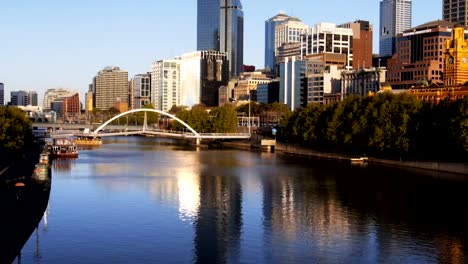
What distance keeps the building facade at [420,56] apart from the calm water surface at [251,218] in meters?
71.2

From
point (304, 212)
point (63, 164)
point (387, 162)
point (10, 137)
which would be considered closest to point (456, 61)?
point (387, 162)

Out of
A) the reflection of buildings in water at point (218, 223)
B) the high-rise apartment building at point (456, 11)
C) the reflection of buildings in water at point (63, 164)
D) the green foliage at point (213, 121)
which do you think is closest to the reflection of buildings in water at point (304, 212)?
the reflection of buildings in water at point (218, 223)

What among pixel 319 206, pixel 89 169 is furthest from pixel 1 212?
pixel 89 169

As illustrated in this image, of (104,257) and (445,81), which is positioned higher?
(445,81)

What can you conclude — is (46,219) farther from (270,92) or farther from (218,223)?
(270,92)

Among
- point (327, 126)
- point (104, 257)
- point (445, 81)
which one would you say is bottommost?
point (104, 257)

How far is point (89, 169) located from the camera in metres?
67.6

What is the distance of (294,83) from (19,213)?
13960cm

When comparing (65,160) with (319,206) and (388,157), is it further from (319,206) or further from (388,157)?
(319,206)

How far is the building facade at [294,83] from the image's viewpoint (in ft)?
556

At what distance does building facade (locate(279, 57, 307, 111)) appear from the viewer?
556ft

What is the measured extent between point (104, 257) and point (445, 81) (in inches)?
3594

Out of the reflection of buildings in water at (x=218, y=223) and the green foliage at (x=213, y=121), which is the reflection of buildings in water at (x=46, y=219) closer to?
the reflection of buildings in water at (x=218, y=223)

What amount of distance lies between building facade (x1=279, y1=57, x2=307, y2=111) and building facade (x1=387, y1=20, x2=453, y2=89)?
26.1 meters
